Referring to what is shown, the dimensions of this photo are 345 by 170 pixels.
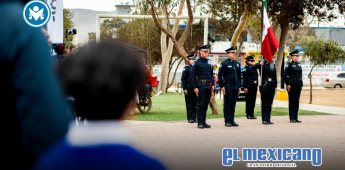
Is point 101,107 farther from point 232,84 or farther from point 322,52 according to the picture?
point 322,52

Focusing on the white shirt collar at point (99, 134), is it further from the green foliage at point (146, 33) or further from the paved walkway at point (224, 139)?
the green foliage at point (146, 33)

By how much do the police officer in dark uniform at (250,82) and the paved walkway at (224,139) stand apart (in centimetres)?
91

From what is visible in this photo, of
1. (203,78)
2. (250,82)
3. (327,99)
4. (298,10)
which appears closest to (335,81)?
(327,99)

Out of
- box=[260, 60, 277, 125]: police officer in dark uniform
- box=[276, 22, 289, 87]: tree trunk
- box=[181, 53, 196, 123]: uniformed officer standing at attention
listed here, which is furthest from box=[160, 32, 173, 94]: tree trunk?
box=[260, 60, 277, 125]: police officer in dark uniform

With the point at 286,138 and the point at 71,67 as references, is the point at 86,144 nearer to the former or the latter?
the point at 71,67

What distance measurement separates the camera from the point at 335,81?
5531 centimetres

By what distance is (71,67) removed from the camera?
196cm

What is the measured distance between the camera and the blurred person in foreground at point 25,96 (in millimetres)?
1829

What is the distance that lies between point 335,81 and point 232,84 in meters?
40.2

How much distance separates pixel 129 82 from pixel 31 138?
307mm

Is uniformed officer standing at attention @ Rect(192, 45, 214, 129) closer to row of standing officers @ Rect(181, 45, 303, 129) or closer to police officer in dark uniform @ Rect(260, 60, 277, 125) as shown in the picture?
row of standing officers @ Rect(181, 45, 303, 129)

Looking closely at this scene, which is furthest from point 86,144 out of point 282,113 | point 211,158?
point 282,113

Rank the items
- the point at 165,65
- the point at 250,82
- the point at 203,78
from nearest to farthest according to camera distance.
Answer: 1. the point at 203,78
2. the point at 250,82
3. the point at 165,65

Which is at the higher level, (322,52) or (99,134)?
(99,134)
